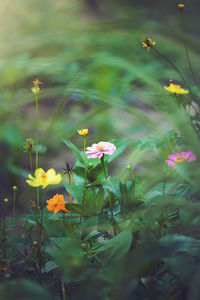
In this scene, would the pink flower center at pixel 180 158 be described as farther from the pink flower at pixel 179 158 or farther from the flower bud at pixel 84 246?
the flower bud at pixel 84 246

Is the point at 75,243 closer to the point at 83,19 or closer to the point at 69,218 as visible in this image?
the point at 69,218

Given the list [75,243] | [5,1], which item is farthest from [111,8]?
[75,243]

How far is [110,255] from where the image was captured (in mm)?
420

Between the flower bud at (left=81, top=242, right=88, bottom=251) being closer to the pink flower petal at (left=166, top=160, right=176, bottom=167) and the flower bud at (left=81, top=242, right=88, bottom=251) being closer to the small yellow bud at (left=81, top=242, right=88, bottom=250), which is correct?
the small yellow bud at (left=81, top=242, right=88, bottom=250)

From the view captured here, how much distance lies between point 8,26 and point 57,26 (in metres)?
0.24

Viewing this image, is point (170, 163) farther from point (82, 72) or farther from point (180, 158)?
point (82, 72)

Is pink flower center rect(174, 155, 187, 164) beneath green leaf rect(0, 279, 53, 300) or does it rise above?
above

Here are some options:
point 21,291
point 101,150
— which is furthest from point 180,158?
point 21,291

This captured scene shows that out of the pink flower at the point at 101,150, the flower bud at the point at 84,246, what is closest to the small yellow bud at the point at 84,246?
the flower bud at the point at 84,246

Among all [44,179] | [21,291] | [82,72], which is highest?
[82,72]

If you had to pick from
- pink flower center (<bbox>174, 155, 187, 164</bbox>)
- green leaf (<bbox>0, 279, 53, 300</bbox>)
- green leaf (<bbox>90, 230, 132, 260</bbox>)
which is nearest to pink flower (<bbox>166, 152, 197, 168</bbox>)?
pink flower center (<bbox>174, 155, 187, 164</bbox>)

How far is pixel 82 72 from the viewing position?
785 mm

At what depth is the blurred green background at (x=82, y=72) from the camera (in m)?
0.70

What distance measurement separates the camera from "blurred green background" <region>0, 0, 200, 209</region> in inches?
27.4
